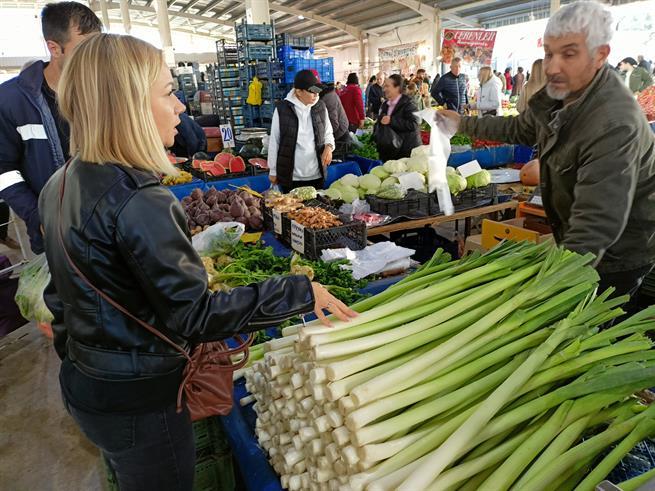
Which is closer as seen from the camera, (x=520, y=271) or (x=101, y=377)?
(x=101, y=377)

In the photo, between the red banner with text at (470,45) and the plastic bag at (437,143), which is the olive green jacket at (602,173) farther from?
the red banner with text at (470,45)

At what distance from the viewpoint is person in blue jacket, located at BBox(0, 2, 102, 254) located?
2410 millimetres

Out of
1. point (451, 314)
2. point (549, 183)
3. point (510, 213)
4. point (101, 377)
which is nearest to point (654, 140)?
point (549, 183)

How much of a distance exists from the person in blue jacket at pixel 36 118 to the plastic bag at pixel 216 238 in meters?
0.91

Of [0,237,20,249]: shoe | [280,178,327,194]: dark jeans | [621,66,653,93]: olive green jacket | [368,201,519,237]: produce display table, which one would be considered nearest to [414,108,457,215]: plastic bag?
[368,201,519,237]: produce display table

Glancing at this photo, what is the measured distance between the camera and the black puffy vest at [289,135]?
461 cm

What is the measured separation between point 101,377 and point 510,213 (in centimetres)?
460

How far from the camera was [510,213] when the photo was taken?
4949 millimetres

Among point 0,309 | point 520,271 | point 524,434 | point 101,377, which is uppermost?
point 520,271

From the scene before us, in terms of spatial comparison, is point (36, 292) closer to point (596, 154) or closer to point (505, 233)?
point (596, 154)

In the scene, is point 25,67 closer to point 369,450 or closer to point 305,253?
point 305,253

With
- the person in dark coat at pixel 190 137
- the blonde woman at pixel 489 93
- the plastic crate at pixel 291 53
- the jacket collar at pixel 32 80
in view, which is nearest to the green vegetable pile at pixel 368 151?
the person in dark coat at pixel 190 137

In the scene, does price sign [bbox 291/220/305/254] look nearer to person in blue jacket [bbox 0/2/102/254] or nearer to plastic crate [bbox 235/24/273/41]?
person in blue jacket [bbox 0/2/102/254]

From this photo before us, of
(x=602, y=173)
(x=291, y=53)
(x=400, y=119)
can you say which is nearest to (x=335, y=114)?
(x=400, y=119)
